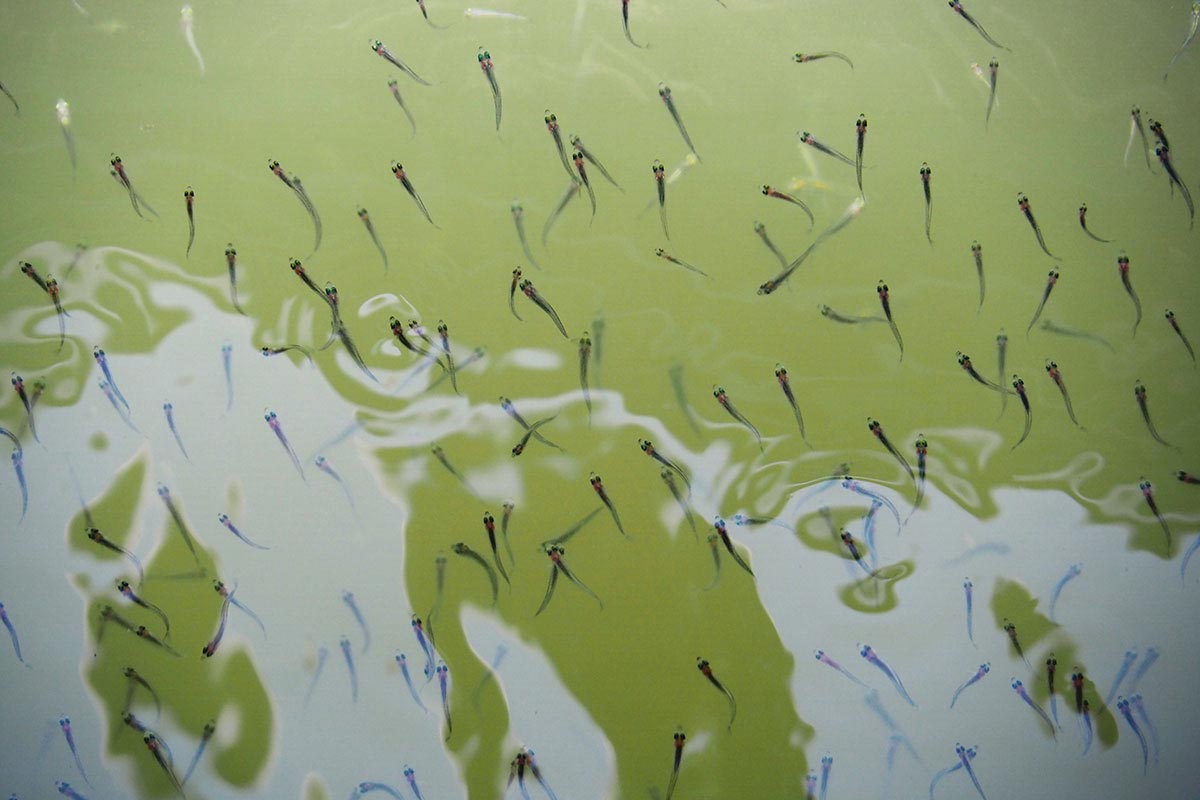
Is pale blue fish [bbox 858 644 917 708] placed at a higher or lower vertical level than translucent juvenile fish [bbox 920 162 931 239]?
lower

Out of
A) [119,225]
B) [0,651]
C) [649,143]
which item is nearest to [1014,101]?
[649,143]

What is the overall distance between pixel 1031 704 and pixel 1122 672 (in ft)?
0.71

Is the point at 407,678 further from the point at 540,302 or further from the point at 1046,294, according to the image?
the point at 1046,294

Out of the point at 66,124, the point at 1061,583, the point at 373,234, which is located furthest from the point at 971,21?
the point at 66,124

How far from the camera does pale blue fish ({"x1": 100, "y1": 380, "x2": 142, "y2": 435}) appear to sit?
200cm

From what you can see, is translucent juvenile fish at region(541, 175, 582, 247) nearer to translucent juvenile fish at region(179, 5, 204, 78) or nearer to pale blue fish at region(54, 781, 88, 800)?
translucent juvenile fish at region(179, 5, 204, 78)

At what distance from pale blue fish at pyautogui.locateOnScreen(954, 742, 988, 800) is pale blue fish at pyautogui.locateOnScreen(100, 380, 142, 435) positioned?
192 cm

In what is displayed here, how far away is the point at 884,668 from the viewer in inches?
79.2

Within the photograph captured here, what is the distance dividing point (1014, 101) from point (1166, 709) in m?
1.38

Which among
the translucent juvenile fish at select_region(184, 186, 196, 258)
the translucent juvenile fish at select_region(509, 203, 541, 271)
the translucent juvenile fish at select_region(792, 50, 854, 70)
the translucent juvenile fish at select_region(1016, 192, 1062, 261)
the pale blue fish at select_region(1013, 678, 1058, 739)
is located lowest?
the pale blue fish at select_region(1013, 678, 1058, 739)

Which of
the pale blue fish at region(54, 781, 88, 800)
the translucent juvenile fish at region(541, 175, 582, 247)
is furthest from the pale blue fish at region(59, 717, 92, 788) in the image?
the translucent juvenile fish at region(541, 175, 582, 247)

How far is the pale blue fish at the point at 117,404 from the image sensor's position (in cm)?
200

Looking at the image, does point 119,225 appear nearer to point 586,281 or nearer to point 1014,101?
point 586,281

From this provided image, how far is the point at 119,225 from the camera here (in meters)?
1.99
